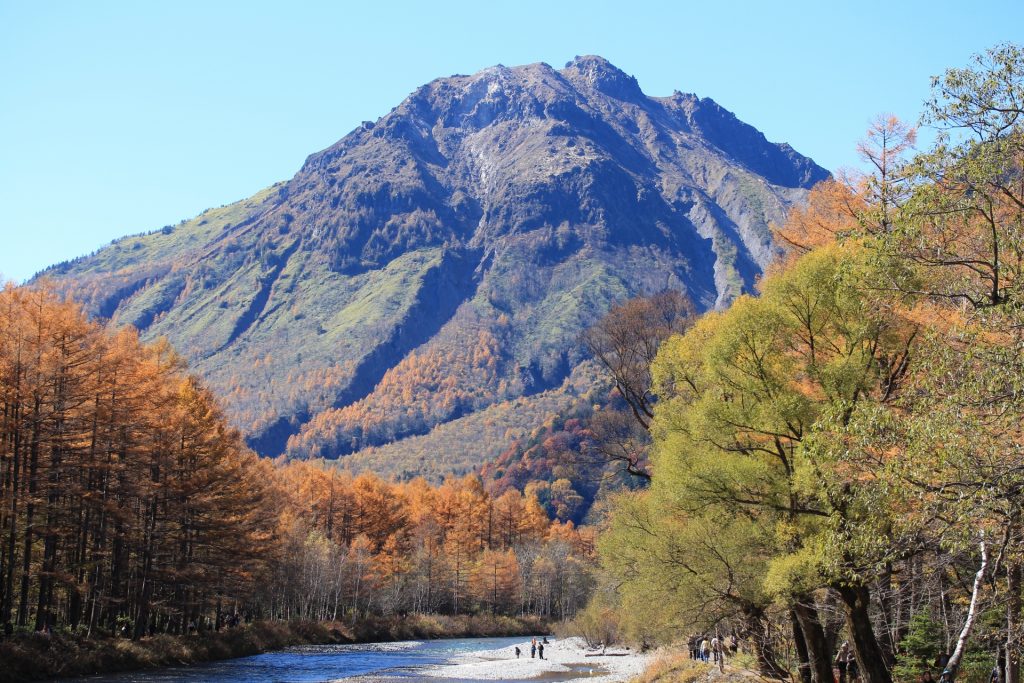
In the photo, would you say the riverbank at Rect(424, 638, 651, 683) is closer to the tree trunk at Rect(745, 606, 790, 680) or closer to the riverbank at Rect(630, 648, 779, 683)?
the riverbank at Rect(630, 648, 779, 683)

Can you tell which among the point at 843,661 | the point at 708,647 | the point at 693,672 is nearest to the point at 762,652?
the point at 843,661

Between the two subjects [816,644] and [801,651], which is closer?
[816,644]

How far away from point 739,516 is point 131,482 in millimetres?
31937

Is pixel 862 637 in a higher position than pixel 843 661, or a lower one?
higher

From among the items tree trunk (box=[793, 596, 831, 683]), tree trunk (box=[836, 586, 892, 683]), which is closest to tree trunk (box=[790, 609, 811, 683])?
tree trunk (box=[793, 596, 831, 683])

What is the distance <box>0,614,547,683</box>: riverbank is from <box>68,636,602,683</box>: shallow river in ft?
3.37

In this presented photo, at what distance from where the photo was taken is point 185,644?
47.5 meters

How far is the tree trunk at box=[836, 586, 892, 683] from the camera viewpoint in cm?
1958

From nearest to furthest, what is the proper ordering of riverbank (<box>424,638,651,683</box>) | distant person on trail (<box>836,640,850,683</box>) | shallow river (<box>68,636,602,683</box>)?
distant person on trail (<box>836,640,850,683</box>) → shallow river (<box>68,636,602,683</box>) → riverbank (<box>424,638,651,683</box>)

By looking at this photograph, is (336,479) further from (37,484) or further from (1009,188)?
(1009,188)

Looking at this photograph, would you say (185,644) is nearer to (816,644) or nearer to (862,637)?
(816,644)

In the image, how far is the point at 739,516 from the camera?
77.2 ft

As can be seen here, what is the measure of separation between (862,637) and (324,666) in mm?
39300

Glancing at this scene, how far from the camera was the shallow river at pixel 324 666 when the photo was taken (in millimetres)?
40219
